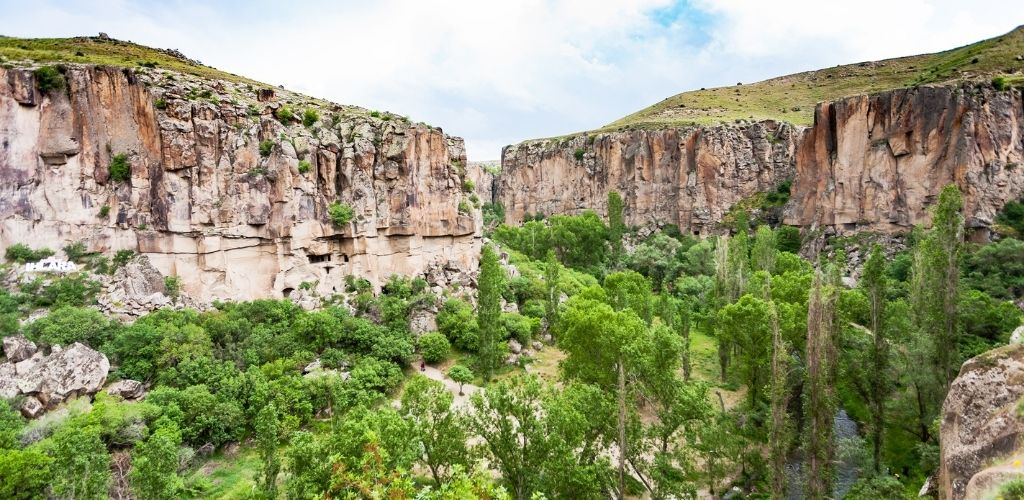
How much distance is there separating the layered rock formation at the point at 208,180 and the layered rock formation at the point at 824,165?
52.3 meters

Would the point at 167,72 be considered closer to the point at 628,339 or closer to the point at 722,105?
the point at 628,339

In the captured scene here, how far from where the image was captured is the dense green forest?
56.5 ft

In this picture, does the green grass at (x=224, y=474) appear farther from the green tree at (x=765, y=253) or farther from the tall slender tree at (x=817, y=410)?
the green tree at (x=765, y=253)

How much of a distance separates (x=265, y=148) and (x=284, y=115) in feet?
12.7

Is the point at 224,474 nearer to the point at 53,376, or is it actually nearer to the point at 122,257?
the point at 53,376

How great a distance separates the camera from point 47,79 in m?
32.5

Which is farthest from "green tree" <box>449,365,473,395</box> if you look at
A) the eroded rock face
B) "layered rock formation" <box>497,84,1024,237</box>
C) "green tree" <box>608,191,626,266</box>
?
the eroded rock face

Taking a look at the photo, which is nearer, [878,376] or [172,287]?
[878,376]

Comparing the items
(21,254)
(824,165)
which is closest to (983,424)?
(21,254)

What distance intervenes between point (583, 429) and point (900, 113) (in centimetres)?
5985

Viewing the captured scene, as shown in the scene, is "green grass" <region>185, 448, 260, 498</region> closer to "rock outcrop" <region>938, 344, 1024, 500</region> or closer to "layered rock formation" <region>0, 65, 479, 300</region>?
"layered rock formation" <region>0, 65, 479, 300</region>

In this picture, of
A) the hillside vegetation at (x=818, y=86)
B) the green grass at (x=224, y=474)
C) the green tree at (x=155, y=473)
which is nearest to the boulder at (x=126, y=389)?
the green grass at (x=224, y=474)

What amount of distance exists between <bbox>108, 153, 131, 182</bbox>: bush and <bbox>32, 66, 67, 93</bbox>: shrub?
218 inches

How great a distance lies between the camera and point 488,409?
60.7ft
